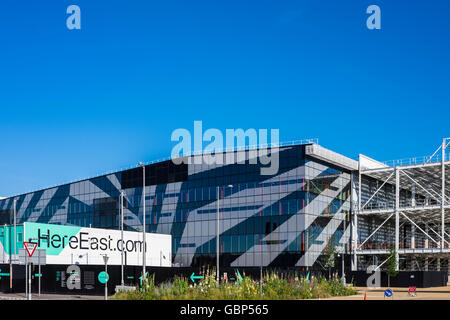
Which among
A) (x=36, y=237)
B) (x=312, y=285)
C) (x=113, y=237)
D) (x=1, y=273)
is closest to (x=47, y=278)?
(x=1, y=273)

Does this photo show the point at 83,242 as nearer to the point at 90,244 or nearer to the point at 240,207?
the point at 90,244

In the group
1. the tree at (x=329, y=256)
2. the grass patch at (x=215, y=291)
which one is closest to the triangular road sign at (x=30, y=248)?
the grass patch at (x=215, y=291)

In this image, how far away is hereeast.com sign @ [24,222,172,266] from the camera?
182 feet

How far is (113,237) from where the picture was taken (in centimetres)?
6344

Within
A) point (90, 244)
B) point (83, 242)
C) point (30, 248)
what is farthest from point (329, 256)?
point (30, 248)

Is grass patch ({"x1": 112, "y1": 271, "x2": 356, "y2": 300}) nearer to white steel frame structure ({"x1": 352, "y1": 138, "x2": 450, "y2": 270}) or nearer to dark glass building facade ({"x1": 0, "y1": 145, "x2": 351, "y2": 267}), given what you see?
dark glass building facade ({"x1": 0, "y1": 145, "x2": 351, "y2": 267})

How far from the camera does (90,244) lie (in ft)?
197

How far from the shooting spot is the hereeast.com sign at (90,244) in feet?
182

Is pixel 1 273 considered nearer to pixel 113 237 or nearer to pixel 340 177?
pixel 113 237

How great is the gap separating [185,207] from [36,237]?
21320 millimetres

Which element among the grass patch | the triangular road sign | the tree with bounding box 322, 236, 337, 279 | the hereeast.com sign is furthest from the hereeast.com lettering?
the triangular road sign

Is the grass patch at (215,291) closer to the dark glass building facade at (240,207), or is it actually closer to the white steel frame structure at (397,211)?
the dark glass building facade at (240,207)

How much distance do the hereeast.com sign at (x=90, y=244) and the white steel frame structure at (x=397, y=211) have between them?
24643mm
